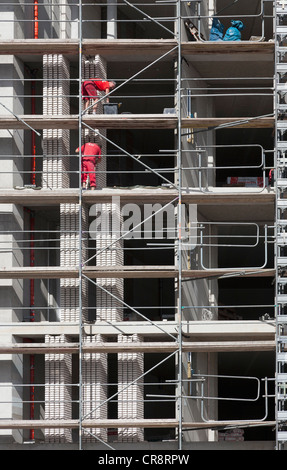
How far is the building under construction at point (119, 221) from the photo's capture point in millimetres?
35562

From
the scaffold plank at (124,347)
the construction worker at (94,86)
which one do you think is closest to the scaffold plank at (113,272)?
the scaffold plank at (124,347)

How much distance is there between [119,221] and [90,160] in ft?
6.08

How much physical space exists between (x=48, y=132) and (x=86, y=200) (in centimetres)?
246

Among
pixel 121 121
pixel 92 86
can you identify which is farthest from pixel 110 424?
pixel 92 86

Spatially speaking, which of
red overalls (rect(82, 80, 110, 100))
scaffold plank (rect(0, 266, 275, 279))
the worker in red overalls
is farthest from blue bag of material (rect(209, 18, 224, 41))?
scaffold plank (rect(0, 266, 275, 279))

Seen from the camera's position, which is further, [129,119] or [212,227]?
[212,227]

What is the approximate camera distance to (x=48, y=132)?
3759 centimetres

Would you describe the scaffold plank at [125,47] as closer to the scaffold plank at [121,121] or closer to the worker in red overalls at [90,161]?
the scaffold plank at [121,121]

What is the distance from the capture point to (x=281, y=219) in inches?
1423

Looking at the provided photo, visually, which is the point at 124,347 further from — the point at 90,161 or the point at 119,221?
the point at 90,161

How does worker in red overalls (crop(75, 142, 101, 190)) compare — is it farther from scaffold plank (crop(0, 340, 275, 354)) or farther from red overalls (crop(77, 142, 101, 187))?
scaffold plank (crop(0, 340, 275, 354))

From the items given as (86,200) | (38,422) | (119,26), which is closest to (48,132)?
(86,200)

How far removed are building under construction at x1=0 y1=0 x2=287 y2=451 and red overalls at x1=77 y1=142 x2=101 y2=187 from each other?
211mm
